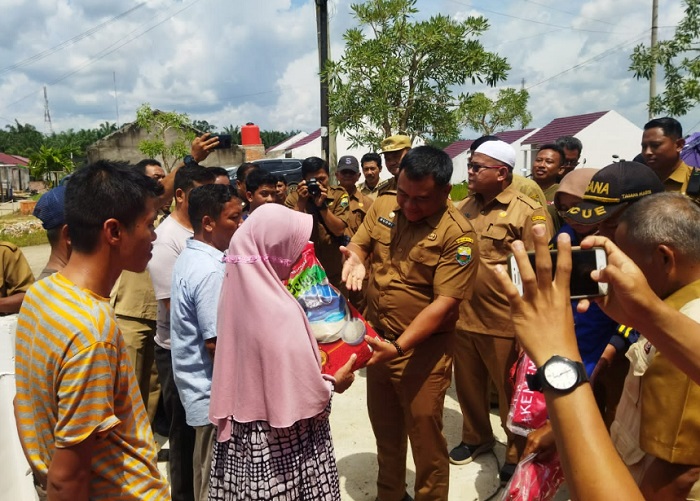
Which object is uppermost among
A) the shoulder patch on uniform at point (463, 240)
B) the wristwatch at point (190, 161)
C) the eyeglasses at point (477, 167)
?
the wristwatch at point (190, 161)

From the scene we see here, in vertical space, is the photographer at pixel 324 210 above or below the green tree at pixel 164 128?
below

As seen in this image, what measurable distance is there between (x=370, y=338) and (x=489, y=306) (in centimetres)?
140

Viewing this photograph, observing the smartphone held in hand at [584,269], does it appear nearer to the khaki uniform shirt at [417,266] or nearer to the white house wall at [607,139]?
the khaki uniform shirt at [417,266]

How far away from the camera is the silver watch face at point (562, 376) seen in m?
1.07

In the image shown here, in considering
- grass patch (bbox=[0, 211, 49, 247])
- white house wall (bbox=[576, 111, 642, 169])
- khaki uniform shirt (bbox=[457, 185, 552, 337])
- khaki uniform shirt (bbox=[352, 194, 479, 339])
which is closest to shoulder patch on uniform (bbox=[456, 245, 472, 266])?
khaki uniform shirt (bbox=[352, 194, 479, 339])

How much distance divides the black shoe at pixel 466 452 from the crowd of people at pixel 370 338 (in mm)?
11

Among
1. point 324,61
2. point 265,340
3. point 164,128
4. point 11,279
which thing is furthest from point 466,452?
point 164,128

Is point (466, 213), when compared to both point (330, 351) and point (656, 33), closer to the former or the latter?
point (330, 351)

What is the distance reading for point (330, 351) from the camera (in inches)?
89.8

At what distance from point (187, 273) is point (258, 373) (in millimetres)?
782

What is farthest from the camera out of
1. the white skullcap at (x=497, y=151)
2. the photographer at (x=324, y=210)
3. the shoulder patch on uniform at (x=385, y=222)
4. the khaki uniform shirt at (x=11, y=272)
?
the photographer at (x=324, y=210)

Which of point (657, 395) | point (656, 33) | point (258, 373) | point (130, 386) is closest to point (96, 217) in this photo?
point (130, 386)

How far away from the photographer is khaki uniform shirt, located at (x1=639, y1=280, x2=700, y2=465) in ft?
4.15

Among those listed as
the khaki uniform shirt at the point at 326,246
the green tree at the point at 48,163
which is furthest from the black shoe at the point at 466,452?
the green tree at the point at 48,163
